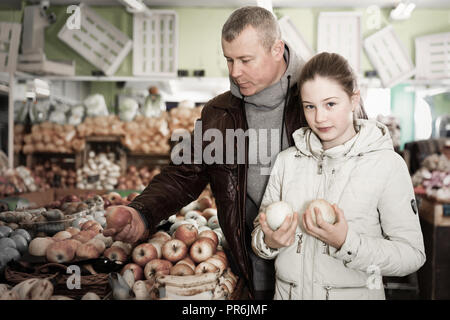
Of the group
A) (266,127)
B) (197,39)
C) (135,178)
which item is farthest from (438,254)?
(197,39)

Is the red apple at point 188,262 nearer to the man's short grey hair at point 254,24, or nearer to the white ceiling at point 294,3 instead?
the man's short grey hair at point 254,24

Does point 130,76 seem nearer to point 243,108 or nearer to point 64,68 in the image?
point 64,68

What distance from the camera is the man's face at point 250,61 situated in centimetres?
133

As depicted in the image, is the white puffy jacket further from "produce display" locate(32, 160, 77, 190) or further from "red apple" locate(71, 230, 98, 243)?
"produce display" locate(32, 160, 77, 190)

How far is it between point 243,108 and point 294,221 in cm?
68

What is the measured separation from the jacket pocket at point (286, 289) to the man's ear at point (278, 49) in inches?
31.0

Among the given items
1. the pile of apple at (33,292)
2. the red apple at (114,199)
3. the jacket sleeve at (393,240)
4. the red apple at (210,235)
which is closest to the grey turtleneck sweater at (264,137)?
the red apple at (210,235)

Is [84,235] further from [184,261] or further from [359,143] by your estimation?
[359,143]

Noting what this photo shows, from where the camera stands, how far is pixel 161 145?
12.3ft

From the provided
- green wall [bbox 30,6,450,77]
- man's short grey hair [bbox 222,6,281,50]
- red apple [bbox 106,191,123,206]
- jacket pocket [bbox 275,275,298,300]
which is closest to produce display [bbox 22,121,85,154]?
green wall [bbox 30,6,450,77]

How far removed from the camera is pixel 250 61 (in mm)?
1365

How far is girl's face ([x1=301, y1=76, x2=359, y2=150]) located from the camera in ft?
3.51
